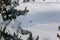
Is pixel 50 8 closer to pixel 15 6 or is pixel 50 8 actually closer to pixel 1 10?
pixel 15 6

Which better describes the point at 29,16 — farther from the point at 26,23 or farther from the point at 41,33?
the point at 41,33

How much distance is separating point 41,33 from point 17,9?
0.28 meters

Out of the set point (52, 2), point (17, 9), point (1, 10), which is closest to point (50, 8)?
point (52, 2)

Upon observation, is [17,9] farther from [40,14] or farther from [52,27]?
Result: [52,27]

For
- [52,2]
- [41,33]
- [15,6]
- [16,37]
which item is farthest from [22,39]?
[52,2]

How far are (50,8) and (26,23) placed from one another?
235 millimetres

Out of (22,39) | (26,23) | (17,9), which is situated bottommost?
(22,39)

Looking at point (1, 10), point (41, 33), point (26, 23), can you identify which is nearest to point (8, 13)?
point (1, 10)

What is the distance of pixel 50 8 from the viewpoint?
1.05 m

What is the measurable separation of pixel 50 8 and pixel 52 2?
6cm

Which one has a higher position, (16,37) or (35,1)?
(35,1)

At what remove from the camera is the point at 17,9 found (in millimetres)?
1057

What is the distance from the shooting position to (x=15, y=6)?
1.05m

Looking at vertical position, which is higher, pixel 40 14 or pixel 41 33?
pixel 40 14
